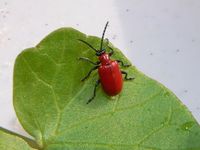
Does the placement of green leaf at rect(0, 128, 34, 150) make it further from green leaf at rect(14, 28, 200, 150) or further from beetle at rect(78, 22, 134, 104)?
beetle at rect(78, 22, 134, 104)

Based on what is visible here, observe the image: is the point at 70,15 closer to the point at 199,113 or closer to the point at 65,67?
the point at 65,67

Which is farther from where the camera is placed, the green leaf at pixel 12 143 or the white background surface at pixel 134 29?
the white background surface at pixel 134 29

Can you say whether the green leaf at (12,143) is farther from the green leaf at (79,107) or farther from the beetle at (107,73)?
the beetle at (107,73)

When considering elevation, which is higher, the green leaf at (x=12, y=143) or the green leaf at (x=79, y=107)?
the green leaf at (x=79, y=107)

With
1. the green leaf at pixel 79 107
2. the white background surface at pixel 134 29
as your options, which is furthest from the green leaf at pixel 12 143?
the white background surface at pixel 134 29

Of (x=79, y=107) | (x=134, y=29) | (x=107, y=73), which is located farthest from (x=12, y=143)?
(x=134, y=29)
